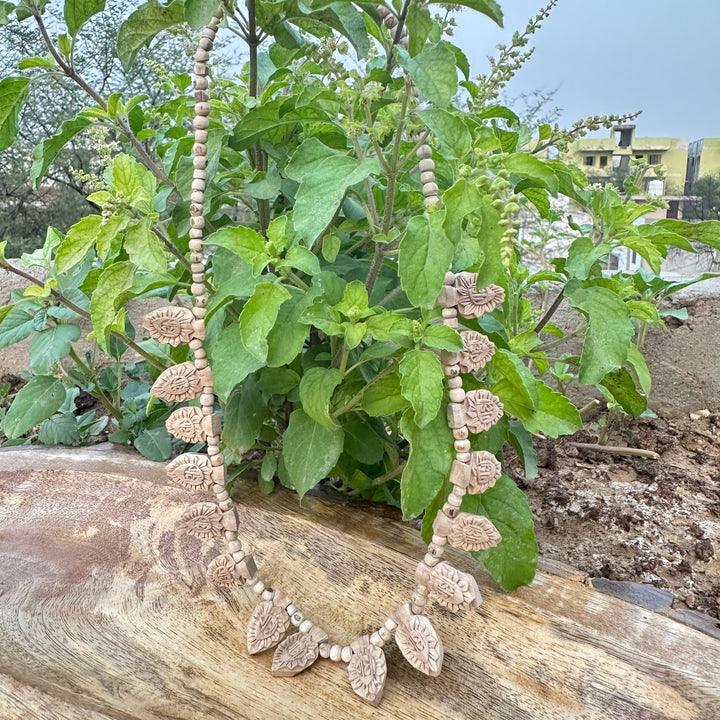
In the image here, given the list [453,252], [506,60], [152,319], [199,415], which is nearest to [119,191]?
[152,319]

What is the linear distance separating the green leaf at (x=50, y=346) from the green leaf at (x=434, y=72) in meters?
0.63

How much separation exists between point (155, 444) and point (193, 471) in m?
0.34

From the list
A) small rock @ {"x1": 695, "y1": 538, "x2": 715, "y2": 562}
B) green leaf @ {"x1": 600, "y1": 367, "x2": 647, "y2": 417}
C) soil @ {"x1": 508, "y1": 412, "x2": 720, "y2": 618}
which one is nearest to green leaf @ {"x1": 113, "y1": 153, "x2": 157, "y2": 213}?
green leaf @ {"x1": 600, "y1": 367, "x2": 647, "y2": 417}

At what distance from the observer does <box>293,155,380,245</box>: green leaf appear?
55 centimetres

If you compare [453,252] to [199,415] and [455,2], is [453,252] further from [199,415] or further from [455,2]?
[199,415]

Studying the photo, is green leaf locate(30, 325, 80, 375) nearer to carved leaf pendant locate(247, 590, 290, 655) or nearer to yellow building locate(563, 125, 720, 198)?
carved leaf pendant locate(247, 590, 290, 655)

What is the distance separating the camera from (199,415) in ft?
2.21

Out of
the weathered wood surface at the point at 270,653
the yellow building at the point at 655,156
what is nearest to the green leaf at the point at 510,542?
the weathered wood surface at the point at 270,653

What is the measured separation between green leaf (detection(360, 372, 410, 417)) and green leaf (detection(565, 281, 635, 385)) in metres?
0.22

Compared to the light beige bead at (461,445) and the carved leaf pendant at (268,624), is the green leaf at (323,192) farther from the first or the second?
Result: the carved leaf pendant at (268,624)

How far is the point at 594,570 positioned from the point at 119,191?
79cm

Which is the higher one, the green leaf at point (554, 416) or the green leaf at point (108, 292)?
the green leaf at point (108, 292)

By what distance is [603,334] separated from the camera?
72 centimetres

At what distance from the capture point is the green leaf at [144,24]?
688 mm
